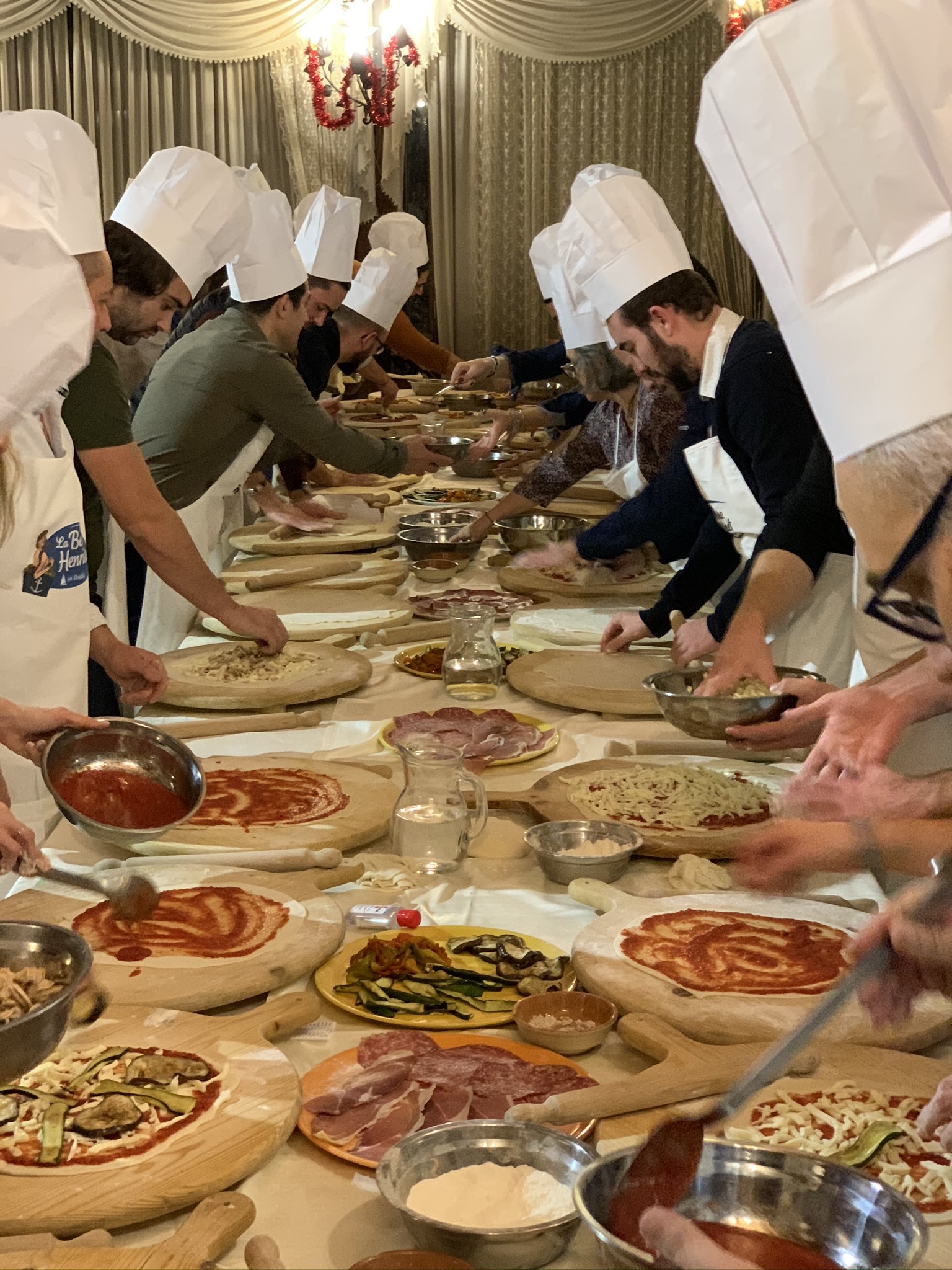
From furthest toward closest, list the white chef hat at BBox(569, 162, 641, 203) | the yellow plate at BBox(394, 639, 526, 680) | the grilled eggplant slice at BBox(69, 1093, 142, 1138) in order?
the white chef hat at BBox(569, 162, 641, 203) < the yellow plate at BBox(394, 639, 526, 680) < the grilled eggplant slice at BBox(69, 1093, 142, 1138)

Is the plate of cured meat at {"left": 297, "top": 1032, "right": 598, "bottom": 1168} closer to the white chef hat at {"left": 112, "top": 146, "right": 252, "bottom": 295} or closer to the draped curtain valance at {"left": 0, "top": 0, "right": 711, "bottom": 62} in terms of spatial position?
the white chef hat at {"left": 112, "top": 146, "right": 252, "bottom": 295}

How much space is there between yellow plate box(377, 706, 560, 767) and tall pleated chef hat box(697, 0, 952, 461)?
1332 mm

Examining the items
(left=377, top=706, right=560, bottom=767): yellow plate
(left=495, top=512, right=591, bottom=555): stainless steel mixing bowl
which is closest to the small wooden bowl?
(left=377, top=706, right=560, bottom=767): yellow plate

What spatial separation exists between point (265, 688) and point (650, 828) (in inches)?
39.2

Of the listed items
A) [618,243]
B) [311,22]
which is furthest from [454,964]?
[311,22]

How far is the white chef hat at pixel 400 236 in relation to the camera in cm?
683

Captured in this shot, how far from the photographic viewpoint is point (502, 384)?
9203mm

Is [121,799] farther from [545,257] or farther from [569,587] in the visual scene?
[545,257]

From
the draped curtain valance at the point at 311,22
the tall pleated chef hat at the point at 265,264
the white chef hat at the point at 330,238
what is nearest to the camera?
the tall pleated chef hat at the point at 265,264

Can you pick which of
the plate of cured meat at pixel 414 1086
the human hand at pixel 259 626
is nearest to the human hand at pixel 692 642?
the human hand at pixel 259 626

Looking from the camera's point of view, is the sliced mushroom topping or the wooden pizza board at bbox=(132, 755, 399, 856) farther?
the wooden pizza board at bbox=(132, 755, 399, 856)

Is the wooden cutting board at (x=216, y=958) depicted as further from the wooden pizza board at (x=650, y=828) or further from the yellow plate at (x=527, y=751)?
the yellow plate at (x=527, y=751)

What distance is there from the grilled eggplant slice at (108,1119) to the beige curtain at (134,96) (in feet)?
31.1

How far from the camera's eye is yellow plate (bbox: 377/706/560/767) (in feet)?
7.82
